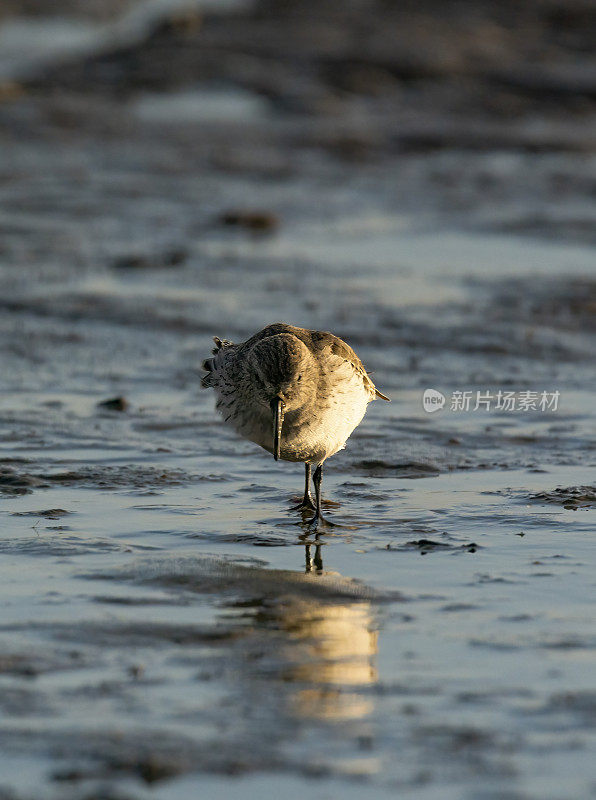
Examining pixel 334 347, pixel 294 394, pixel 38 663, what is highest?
pixel 334 347

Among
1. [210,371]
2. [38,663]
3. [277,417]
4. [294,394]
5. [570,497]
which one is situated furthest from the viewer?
[210,371]

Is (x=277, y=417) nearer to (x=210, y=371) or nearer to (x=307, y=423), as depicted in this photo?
(x=307, y=423)

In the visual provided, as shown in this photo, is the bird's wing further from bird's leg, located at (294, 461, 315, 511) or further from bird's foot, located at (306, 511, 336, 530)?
bird's foot, located at (306, 511, 336, 530)

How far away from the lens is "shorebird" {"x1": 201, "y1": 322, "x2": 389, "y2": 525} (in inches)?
303

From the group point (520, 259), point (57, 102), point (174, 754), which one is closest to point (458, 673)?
point (174, 754)

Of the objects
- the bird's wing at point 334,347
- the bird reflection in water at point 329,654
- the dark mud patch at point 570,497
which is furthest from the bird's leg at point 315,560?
the dark mud patch at point 570,497

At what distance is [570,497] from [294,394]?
189cm

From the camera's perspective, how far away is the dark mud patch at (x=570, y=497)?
8289 millimetres

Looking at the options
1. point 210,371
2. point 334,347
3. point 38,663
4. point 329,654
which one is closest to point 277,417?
point 334,347

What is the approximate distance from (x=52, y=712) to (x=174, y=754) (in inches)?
22.7

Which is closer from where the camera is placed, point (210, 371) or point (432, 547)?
point (432, 547)

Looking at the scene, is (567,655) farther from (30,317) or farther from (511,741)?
(30,317)

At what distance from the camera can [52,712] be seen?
5.09m

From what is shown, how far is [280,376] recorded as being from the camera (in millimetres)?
7652
